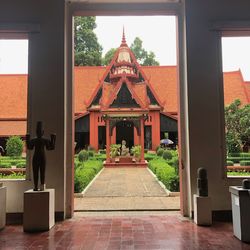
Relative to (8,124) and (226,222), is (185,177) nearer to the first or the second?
(226,222)

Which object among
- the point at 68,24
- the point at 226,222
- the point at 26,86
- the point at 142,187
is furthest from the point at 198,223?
the point at 142,187

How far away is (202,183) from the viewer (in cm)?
371

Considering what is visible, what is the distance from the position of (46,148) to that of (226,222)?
2.62m

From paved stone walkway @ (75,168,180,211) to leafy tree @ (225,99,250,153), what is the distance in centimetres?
157

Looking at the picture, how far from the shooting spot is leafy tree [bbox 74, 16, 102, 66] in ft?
59.3

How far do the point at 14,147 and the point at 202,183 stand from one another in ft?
9.25

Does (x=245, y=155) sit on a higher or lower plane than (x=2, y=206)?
higher

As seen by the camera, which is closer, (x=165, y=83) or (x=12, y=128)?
(x=12, y=128)

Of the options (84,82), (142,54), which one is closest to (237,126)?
(84,82)

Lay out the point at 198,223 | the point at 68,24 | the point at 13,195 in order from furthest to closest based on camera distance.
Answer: the point at 68,24 < the point at 13,195 < the point at 198,223

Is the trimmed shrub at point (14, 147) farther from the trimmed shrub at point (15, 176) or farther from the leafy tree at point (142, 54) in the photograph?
the leafy tree at point (142, 54)

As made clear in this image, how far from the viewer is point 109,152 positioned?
13.9 m

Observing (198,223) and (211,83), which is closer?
(198,223)

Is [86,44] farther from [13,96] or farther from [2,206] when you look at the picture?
[2,206]
